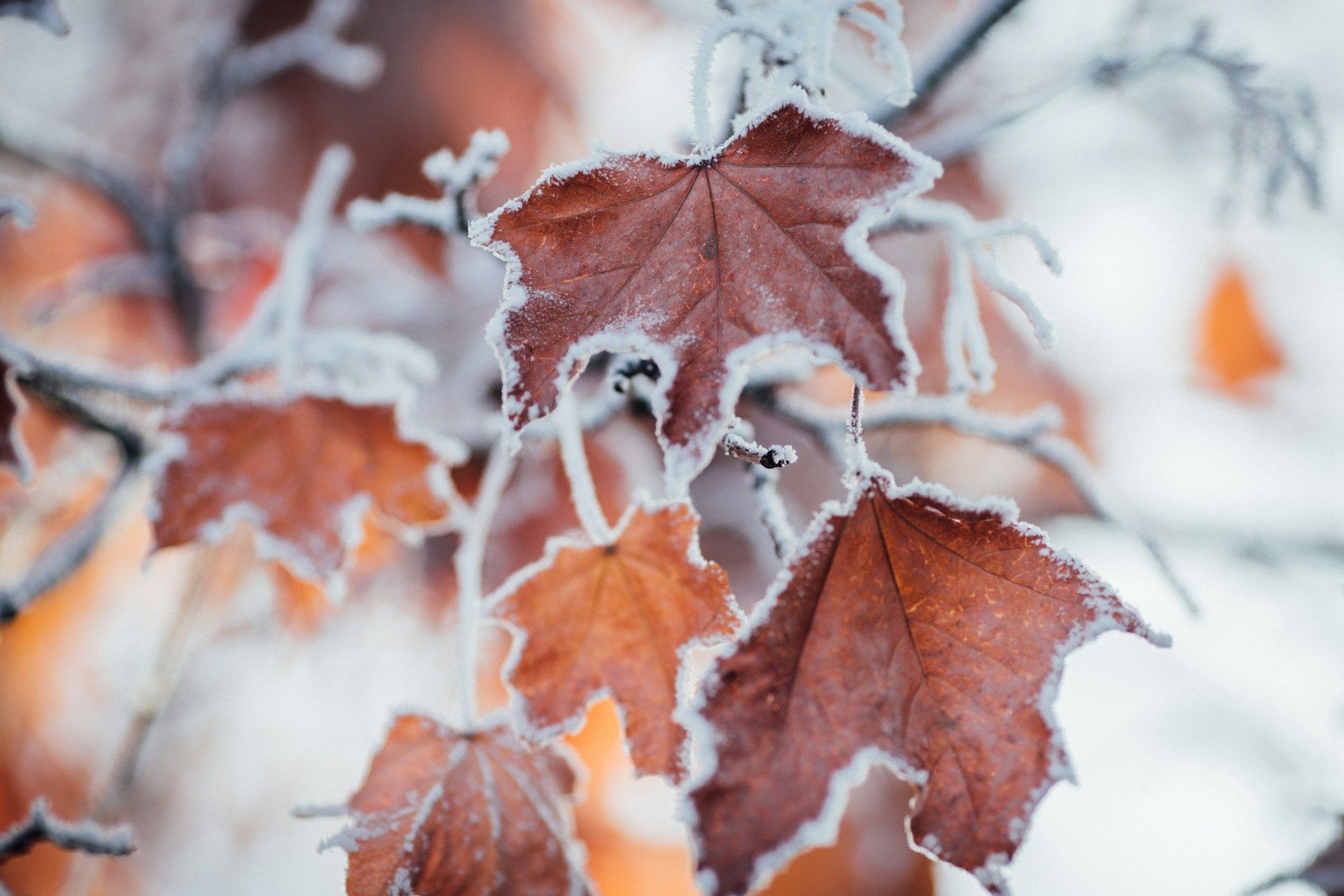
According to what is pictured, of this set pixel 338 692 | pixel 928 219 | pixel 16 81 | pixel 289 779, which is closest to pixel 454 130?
pixel 16 81

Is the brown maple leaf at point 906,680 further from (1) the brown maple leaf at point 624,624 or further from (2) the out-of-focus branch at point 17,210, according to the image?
(2) the out-of-focus branch at point 17,210

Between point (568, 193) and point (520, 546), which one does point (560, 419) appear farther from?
point (520, 546)

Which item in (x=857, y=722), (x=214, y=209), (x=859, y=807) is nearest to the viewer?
(x=857, y=722)

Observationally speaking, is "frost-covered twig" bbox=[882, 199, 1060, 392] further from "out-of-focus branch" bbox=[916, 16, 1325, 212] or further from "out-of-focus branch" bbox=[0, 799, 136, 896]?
"out-of-focus branch" bbox=[0, 799, 136, 896]

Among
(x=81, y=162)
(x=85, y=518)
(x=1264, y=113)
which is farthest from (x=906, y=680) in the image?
(x=81, y=162)

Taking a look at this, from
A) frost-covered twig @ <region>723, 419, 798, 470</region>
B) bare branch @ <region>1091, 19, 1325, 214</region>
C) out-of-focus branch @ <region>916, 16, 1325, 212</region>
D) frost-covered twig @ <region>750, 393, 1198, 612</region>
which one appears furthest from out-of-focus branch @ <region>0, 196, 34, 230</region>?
bare branch @ <region>1091, 19, 1325, 214</region>

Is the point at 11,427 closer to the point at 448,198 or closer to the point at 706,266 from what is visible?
the point at 448,198
